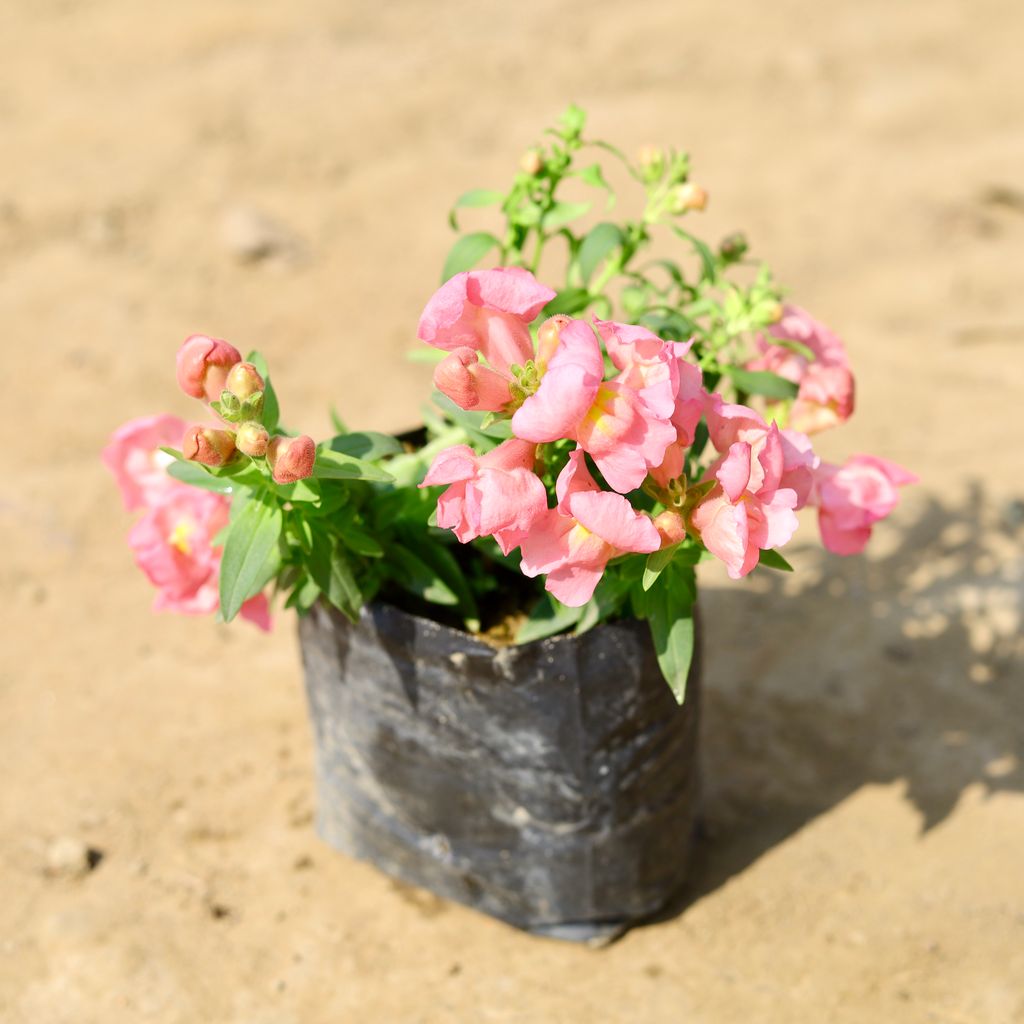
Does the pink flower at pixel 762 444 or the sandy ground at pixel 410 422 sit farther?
the sandy ground at pixel 410 422

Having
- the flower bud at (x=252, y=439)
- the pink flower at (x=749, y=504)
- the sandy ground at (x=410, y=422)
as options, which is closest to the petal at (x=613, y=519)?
the pink flower at (x=749, y=504)

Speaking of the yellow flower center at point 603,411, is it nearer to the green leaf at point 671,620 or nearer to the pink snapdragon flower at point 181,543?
the green leaf at point 671,620

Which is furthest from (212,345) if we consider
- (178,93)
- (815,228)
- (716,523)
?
(178,93)

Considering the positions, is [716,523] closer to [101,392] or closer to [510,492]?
[510,492]

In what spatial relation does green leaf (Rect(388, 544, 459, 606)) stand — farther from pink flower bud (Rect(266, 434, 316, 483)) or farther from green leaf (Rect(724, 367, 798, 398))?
green leaf (Rect(724, 367, 798, 398))

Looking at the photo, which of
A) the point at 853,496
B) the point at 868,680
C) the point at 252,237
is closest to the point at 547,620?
the point at 853,496

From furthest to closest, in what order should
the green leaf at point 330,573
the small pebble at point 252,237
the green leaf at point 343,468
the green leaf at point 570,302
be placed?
1. the small pebble at point 252,237
2. the green leaf at point 570,302
3. the green leaf at point 330,573
4. the green leaf at point 343,468
